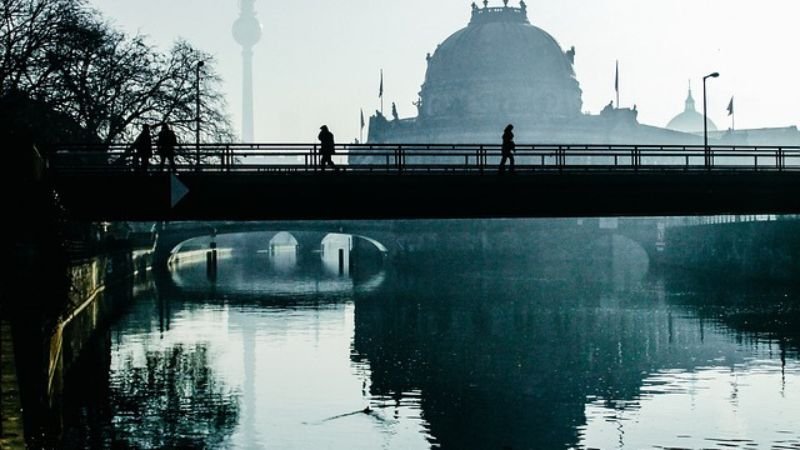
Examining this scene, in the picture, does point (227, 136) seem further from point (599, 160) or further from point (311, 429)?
point (599, 160)

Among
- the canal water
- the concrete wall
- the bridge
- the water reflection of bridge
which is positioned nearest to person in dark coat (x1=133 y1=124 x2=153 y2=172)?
the bridge

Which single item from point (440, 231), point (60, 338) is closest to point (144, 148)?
point (60, 338)

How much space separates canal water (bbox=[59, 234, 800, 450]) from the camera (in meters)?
32.3

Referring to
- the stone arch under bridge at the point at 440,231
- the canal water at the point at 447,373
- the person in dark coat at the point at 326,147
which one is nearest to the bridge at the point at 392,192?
the person in dark coat at the point at 326,147

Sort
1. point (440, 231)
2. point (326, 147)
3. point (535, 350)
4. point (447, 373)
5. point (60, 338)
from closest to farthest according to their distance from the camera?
point (60, 338) → point (326, 147) → point (447, 373) → point (535, 350) → point (440, 231)

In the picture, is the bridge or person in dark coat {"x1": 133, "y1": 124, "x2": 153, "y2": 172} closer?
the bridge

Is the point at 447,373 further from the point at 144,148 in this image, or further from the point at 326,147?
the point at 144,148

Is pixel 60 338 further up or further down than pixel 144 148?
further down

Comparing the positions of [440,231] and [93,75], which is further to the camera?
[440,231]

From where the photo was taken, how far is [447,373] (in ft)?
144

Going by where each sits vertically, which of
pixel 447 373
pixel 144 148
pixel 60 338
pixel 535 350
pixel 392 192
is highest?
pixel 144 148

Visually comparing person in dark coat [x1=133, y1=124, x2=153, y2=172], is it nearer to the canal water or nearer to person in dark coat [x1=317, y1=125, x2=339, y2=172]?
person in dark coat [x1=317, y1=125, x2=339, y2=172]

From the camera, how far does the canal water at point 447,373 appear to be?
3231 centimetres

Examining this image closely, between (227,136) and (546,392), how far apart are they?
41.3m
